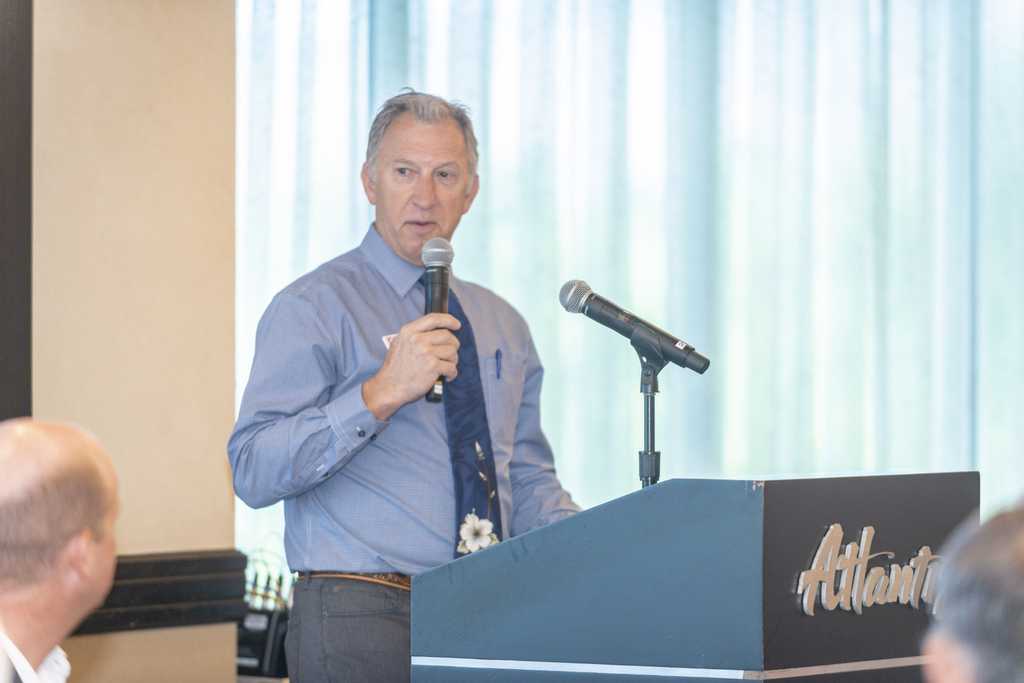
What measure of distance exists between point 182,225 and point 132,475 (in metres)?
0.69

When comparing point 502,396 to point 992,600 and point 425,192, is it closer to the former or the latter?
point 425,192

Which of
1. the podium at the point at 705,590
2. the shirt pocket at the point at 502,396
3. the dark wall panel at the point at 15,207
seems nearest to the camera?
the podium at the point at 705,590

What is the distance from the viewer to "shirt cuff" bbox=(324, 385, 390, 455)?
1.95m

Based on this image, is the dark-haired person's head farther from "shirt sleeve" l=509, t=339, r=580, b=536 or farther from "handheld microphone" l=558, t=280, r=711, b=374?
"shirt sleeve" l=509, t=339, r=580, b=536

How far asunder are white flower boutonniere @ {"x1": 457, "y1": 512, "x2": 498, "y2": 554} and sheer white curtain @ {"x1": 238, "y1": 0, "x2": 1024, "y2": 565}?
2.13 m

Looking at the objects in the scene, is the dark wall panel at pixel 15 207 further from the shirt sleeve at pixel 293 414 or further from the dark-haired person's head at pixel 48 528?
the dark-haired person's head at pixel 48 528

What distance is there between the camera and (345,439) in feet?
6.40

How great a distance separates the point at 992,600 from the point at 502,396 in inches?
61.7

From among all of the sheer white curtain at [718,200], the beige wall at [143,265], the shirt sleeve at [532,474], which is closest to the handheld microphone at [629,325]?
the shirt sleeve at [532,474]

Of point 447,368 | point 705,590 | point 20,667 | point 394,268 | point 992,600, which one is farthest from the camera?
point 394,268

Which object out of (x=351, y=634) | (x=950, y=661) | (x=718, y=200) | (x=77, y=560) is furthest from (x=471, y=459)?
(x=718, y=200)

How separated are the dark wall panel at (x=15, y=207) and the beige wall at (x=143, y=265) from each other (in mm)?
43

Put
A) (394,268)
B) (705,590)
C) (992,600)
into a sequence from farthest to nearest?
(394,268) → (705,590) → (992,600)

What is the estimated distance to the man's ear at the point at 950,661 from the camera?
81 cm
